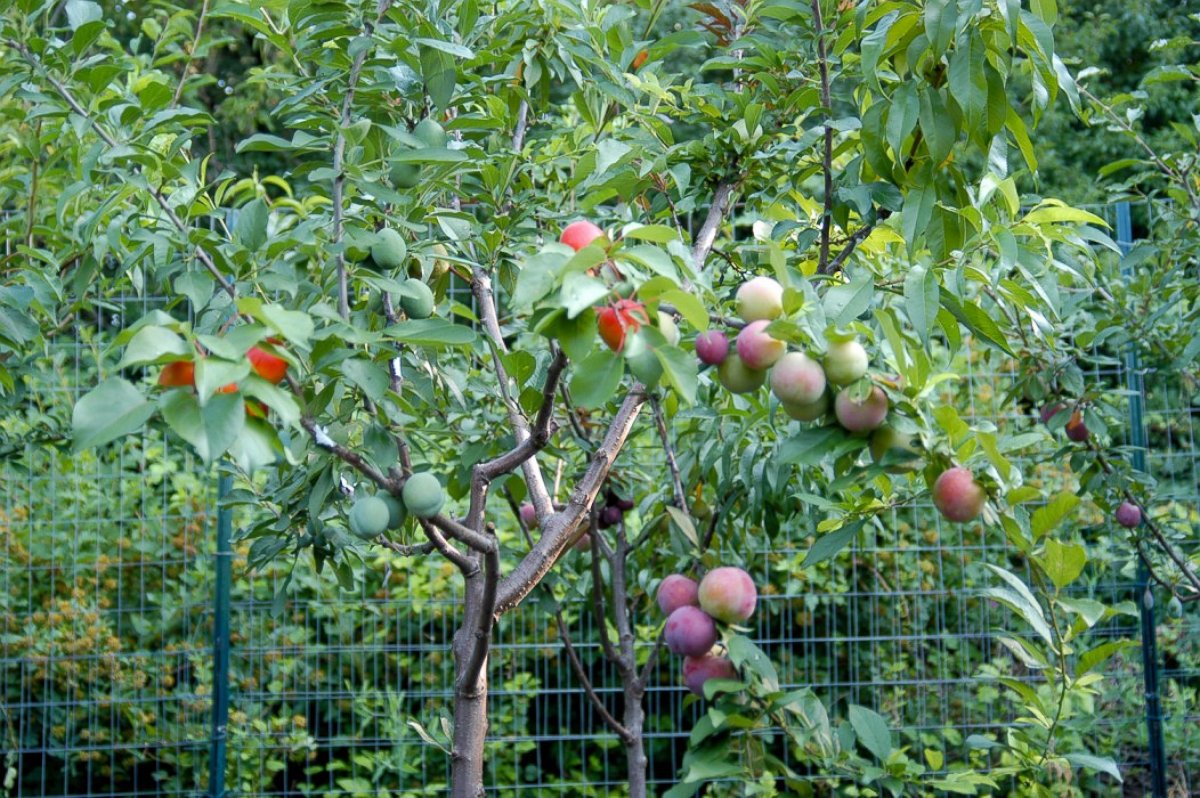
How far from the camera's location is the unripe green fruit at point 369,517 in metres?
1.33

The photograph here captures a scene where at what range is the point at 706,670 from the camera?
56.3 inches

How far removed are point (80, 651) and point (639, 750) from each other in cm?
233

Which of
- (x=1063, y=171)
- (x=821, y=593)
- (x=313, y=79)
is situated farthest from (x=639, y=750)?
(x=1063, y=171)

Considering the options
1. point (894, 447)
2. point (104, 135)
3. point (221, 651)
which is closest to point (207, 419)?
point (894, 447)

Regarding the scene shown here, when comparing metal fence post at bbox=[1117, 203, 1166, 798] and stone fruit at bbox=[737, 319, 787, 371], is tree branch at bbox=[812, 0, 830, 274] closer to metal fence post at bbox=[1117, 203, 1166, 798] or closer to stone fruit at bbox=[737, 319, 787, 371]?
stone fruit at bbox=[737, 319, 787, 371]

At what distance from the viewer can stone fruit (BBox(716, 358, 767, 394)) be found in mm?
1144

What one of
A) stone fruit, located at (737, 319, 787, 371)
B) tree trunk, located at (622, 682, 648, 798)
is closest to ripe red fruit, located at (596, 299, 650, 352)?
stone fruit, located at (737, 319, 787, 371)

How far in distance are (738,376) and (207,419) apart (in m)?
0.51

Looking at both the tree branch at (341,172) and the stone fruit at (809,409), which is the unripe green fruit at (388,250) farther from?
the stone fruit at (809,409)

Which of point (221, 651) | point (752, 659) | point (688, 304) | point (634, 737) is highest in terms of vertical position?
point (688, 304)

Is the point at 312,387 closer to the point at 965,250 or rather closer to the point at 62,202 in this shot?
the point at 62,202

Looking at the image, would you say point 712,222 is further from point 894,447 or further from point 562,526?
point 894,447

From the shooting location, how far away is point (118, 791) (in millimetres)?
3850

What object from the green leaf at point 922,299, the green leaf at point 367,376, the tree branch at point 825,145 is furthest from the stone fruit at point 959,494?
the green leaf at point 367,376
